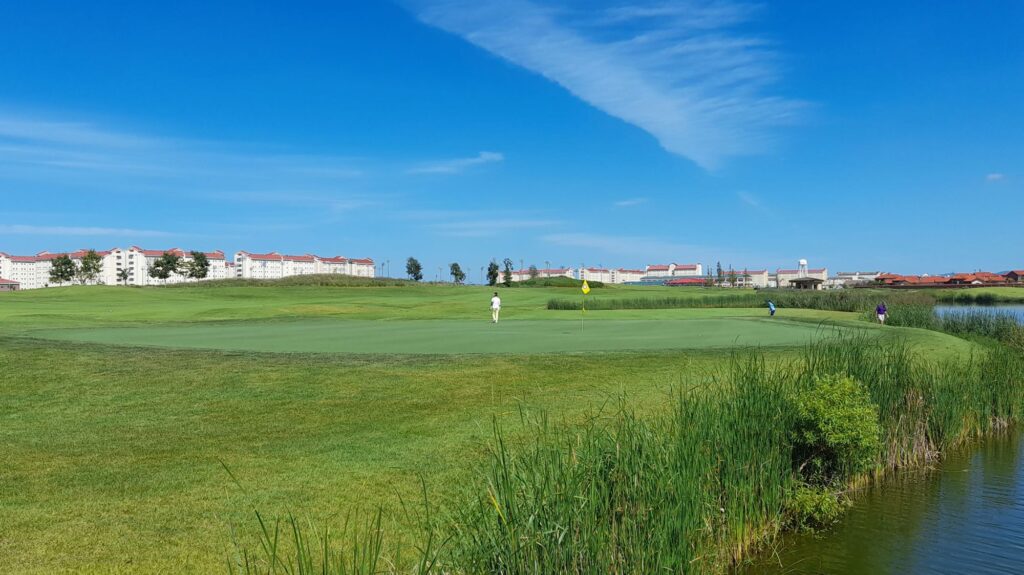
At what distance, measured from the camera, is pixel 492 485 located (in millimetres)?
5699

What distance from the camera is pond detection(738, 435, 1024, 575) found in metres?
8.17

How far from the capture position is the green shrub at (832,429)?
9281mm

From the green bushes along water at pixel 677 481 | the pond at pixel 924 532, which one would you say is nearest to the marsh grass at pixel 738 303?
the green bushes along water at pixel 677 481

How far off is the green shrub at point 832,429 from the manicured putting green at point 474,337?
9681 mm

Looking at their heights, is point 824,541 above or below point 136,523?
below

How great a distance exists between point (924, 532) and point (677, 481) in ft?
15.1

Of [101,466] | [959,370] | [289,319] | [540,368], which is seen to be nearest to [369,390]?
[540,368]

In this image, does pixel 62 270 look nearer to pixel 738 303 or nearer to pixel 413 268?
pixel 413 268

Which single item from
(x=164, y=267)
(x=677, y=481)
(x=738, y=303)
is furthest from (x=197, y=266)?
(x=677, y=481)

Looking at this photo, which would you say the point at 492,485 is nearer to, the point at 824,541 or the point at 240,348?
the point at 824,541

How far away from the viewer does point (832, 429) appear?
926 centimetres

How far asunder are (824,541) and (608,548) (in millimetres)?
4429

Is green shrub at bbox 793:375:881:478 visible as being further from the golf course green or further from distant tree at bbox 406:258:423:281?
distant tree at bbox 406:258:423:281

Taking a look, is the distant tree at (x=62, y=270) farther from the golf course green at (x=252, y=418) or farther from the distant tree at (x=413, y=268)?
the golf course green at (x=252, y=418)
